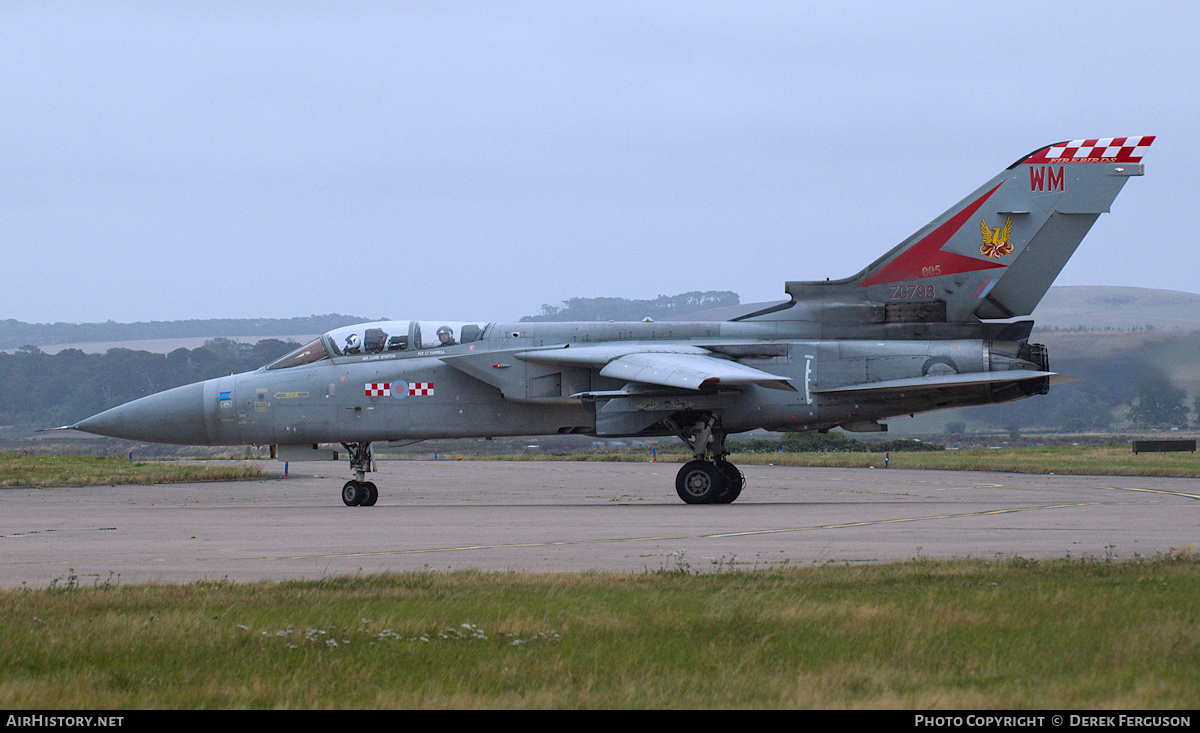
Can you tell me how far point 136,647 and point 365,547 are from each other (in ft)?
19.5

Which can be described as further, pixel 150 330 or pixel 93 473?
pixel 150 330

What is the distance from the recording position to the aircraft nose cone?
2038 cm

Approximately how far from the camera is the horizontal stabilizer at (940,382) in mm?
17578

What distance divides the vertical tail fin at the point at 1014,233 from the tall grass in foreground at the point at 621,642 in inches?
388

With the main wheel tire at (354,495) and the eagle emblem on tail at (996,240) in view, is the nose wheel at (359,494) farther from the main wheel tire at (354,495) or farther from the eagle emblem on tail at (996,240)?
the eagle emblem on tail at (996,240)

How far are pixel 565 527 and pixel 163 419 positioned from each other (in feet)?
31.1

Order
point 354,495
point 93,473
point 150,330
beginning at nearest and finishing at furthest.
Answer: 1. point 354,495
2. point 93,473
3. point 150,330

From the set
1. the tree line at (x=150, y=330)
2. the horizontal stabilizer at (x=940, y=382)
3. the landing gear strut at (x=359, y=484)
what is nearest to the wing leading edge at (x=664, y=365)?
the horizontal stabilizer at (x=940, y=382)

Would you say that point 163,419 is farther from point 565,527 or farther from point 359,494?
point 565,527

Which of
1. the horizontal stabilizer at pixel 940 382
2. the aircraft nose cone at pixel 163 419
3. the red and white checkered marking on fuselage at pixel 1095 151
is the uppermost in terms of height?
the red and white checkered marking on fuselage at pixel 1095 151

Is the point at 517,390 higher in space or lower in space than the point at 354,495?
higher

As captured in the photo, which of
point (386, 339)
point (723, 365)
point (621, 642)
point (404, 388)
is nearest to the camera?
point (621, 642)

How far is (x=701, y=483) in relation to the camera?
61.4ft

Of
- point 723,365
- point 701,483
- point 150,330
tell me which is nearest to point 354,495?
point 701,483
